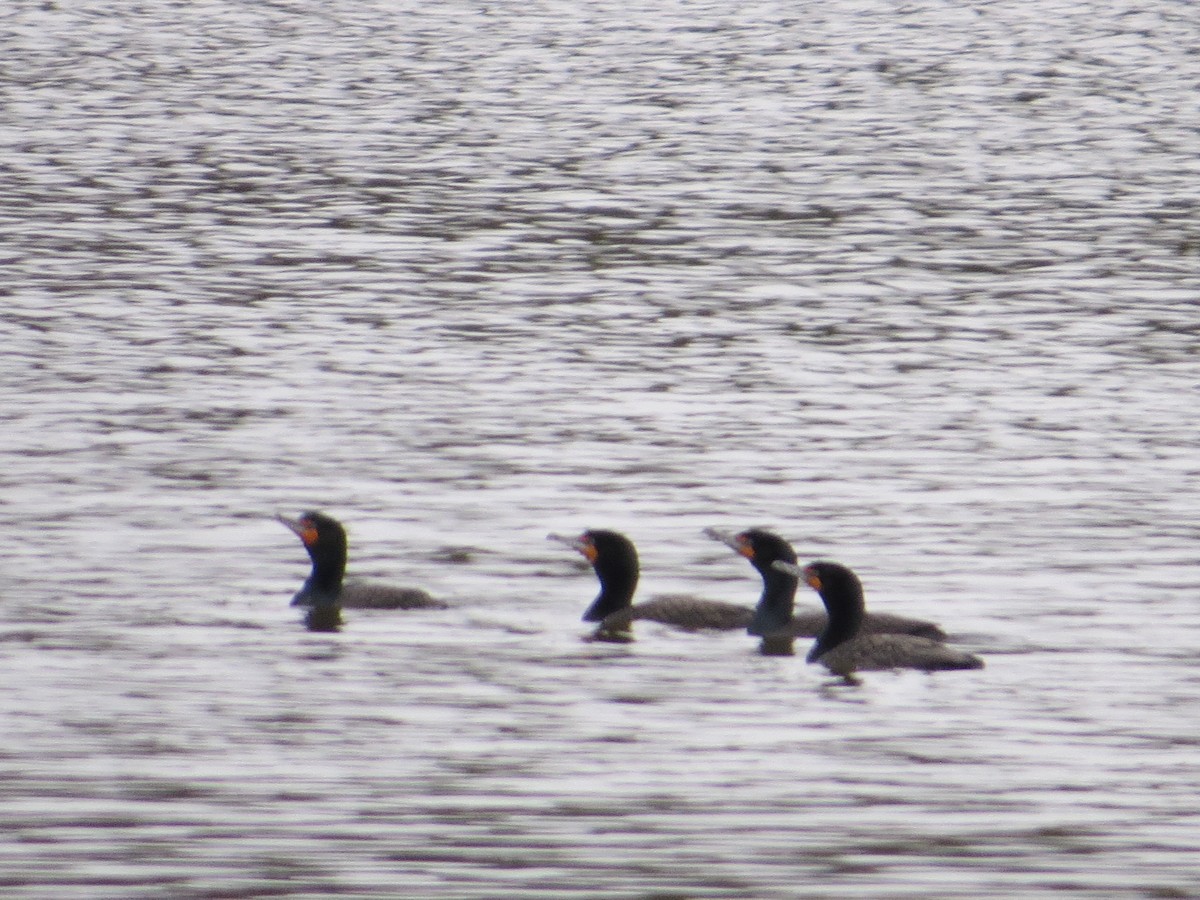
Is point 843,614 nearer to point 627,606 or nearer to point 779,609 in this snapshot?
point 779,609

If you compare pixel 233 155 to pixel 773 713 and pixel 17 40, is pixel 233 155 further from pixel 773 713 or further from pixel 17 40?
pixel 773 713

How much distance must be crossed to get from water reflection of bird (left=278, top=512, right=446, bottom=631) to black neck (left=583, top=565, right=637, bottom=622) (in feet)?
4.00

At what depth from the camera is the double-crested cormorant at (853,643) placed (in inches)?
742

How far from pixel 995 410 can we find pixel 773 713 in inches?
490

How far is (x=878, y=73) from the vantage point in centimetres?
6869

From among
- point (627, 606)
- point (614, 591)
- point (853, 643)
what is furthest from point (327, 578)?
point (853, 643)

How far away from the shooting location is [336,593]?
68.7ft

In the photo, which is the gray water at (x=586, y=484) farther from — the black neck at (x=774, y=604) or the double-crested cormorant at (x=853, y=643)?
the black neck at (x=774, y=604)

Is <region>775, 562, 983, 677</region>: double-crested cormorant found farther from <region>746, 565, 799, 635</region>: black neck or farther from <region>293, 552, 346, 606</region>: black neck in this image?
<region>293, 552, 346, 606</region>: black neck

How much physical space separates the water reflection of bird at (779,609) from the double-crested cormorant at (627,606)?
8.5 inches

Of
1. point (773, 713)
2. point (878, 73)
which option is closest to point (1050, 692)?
point (773, 713)

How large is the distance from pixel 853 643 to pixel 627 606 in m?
2.05

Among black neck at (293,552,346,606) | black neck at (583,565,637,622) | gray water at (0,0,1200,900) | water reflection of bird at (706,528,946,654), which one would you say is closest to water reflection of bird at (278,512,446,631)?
black neck at (293,552,346,606)

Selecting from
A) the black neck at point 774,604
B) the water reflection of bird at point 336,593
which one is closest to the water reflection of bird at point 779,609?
the black neck at point 774,604
